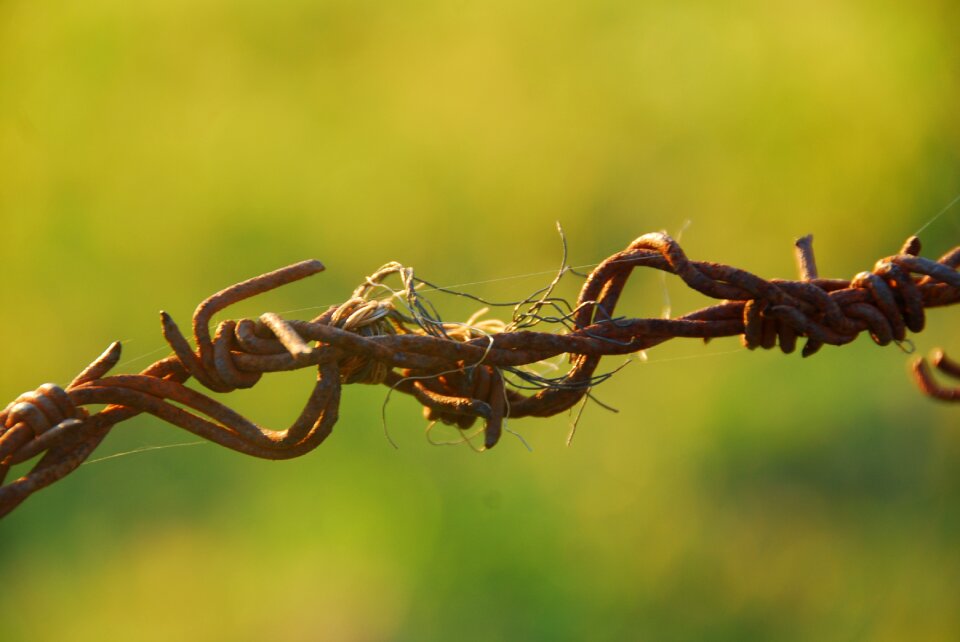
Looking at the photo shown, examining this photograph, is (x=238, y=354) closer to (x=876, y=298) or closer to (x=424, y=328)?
(x=424, y=328)

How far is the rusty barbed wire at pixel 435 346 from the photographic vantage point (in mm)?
1101

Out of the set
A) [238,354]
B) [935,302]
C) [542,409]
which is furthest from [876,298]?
[238,354]

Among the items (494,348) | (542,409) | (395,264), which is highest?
(395,264)

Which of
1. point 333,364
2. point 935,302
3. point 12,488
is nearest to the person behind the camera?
point 12,488

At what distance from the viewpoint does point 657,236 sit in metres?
1.24

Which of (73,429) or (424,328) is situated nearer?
(73,429)

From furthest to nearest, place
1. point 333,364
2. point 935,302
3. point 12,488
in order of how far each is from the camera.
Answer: point 935,302
point 333,364
point 12,488

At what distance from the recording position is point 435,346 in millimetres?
1160

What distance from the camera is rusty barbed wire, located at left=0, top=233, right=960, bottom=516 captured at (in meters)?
1.10

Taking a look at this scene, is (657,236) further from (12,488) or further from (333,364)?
(12,488)

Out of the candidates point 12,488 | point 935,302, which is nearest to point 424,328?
point 12,488

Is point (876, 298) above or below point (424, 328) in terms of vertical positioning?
below

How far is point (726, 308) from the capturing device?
4.16 feet

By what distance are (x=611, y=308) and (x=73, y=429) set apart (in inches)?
28.0
